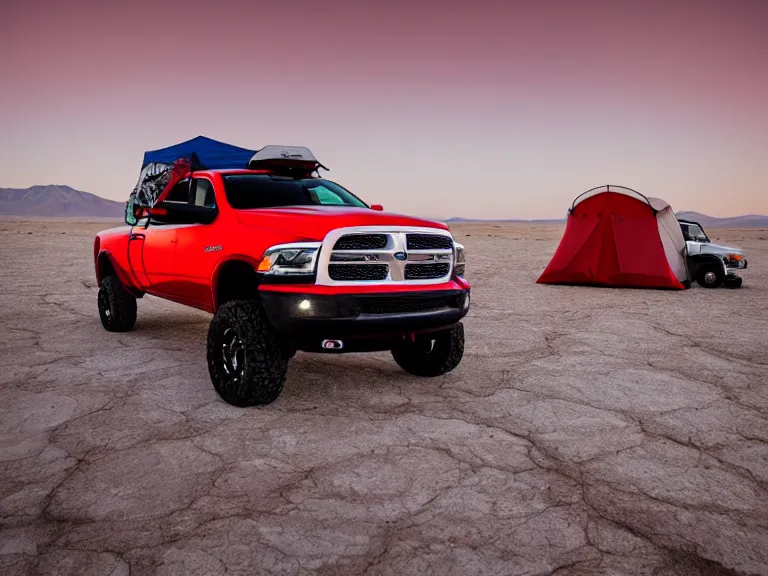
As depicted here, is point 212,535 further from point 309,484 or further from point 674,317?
point 674,317

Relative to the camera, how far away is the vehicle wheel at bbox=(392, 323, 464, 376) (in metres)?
4.97

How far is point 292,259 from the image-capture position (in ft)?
13.0

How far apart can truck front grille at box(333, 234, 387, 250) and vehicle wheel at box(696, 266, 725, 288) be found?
10330 mm

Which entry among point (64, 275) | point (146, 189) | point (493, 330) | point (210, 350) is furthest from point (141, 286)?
point (64, 275)

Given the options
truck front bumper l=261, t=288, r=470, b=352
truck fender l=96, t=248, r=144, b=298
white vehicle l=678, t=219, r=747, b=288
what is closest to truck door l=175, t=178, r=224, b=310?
truck front bumper l=261, t=288, r=470, b=352

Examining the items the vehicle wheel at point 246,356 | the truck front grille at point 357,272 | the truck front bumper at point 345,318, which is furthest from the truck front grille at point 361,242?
the vehicle wheel at point 246,356

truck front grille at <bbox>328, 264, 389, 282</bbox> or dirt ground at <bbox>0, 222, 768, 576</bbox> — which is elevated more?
truck front grille at <bbox>328, 264, 389, 282</bbox>

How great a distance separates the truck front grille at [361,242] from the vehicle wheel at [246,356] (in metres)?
0.76

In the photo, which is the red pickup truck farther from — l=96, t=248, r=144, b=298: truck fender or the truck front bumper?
l=96, t=248, r=144, b=298: truck fender

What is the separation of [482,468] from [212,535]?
1467 millimetres

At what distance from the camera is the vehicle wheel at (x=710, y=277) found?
12.0 meters

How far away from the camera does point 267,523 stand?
103 inches

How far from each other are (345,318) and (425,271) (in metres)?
0.85

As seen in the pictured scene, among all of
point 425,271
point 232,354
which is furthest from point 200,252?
point 425,271
